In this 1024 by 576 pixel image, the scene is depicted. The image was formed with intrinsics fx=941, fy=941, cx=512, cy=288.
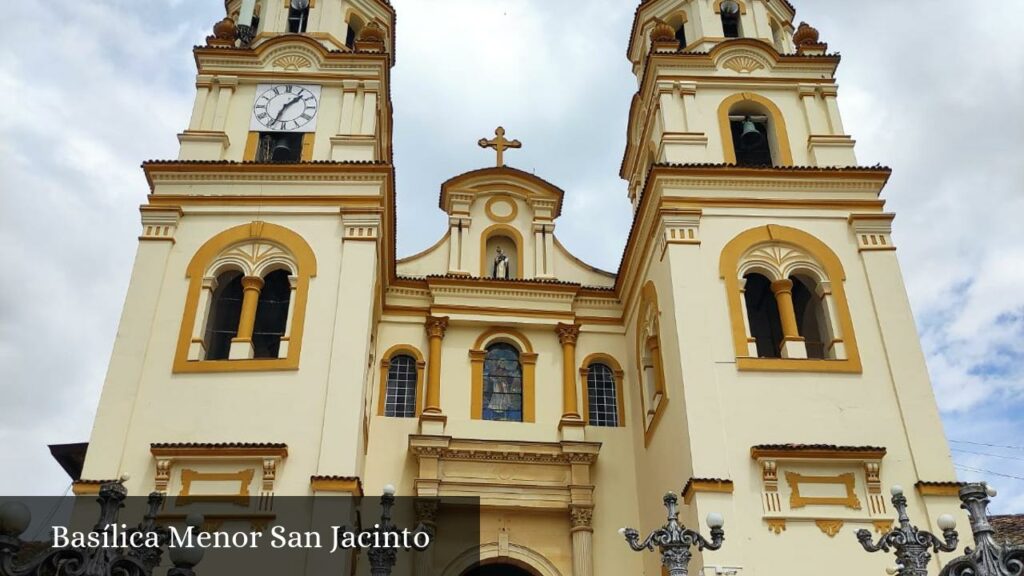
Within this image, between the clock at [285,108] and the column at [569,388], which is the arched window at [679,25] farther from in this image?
the clock at [285,108]

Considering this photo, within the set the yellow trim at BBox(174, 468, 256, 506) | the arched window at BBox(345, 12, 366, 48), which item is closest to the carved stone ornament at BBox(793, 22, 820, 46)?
the arched window at BBox(345, 12, 366, 48)

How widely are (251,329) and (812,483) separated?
31.8 feet

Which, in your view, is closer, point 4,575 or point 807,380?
point 4,575

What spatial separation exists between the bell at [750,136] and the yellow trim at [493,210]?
212 inches

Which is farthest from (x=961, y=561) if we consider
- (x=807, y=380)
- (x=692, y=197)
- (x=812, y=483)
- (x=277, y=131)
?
(x=277, y=131)

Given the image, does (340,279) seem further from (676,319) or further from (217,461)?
(676,319)

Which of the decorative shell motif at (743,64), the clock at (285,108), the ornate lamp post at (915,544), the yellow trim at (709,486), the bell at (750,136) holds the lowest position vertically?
the ornate lamp post at (915,544)

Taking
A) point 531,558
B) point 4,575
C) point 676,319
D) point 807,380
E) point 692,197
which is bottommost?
point 4,575

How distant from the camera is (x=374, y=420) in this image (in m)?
18.7

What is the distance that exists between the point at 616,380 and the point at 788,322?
4.57 m

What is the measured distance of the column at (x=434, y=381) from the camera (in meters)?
18.4

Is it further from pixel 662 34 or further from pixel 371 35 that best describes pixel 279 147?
pixel 662 34

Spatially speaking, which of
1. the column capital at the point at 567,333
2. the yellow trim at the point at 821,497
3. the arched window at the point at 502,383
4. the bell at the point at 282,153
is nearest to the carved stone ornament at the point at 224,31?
the bell at the point at 282,153

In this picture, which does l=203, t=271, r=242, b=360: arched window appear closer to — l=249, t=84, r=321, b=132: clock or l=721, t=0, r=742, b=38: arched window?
l=249, t=84, r=321, b=132: clock
